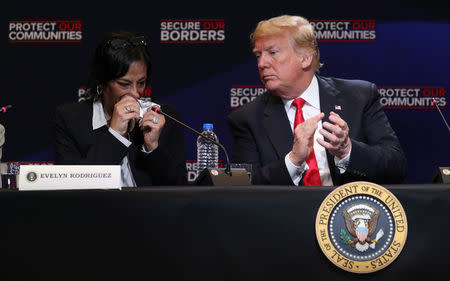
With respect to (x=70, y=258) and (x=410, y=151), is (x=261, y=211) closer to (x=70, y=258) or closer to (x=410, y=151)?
(x=70, y=258)

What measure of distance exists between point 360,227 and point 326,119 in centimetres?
108

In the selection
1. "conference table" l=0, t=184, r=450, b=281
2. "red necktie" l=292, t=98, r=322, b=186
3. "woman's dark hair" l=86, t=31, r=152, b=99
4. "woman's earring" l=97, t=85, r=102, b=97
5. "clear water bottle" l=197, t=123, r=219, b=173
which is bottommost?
"conference table" l=0, t=184, r=450, b=281

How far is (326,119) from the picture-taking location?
2.42 m

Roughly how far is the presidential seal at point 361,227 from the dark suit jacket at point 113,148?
1.04 m

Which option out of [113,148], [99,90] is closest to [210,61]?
[99,90]

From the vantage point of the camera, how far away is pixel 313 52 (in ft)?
8.29

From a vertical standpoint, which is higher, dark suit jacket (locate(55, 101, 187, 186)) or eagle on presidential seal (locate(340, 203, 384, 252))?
dark suit jacket (locate(55, 101, 187, 186))

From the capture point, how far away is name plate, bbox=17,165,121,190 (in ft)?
4.68

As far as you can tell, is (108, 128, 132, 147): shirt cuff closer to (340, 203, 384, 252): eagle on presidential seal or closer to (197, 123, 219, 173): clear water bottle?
(197, 123, 219, 173): clear water bottle

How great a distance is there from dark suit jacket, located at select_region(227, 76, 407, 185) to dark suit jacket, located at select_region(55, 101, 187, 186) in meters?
0.27

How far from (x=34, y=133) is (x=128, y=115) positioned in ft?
5.51

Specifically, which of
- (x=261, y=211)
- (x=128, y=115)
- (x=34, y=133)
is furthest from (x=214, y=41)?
(x=261, y=211)

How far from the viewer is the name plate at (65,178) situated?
1.43 metres

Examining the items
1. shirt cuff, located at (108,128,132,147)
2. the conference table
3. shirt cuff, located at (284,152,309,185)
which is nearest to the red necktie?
shirt cuff, located at (284,152,309,185)
